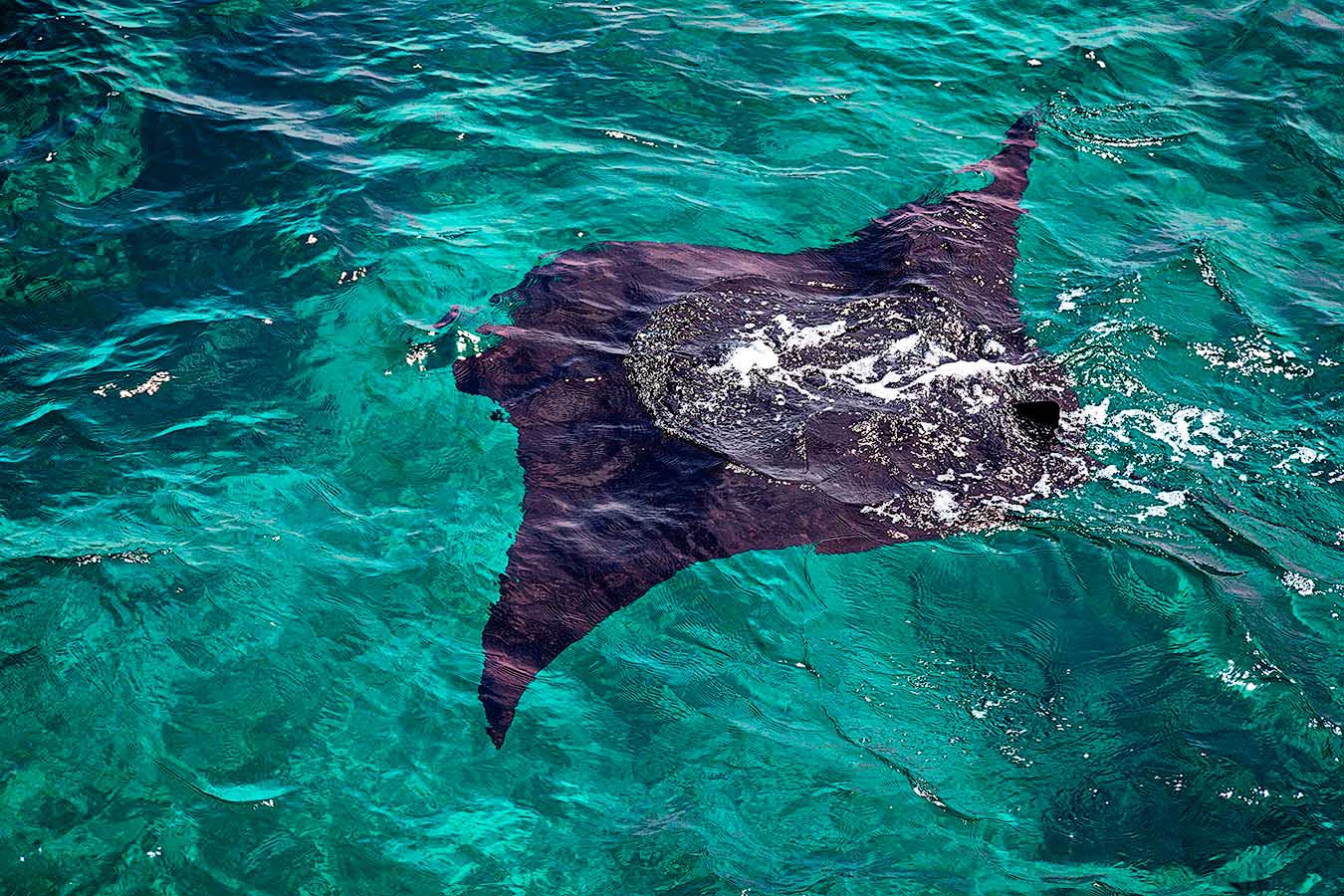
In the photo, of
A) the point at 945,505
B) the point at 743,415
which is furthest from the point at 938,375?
the point at 743,415

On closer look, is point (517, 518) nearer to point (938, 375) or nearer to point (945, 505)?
point (945, 505)

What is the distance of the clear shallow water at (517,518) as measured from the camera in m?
4.29

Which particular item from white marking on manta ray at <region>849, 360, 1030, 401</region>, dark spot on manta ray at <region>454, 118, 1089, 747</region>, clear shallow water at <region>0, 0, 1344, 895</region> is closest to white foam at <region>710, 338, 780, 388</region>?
dark spot on manta ray at <region>454, 118, 1089, 747</region>

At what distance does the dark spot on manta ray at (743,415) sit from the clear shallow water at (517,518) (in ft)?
0.78

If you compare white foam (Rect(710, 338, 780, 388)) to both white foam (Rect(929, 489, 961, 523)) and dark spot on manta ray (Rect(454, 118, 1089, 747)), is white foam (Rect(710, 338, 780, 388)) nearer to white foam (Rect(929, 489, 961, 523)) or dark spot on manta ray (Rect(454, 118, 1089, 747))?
dark spot on manta ray (Rect(454, 118, 1089, 747))

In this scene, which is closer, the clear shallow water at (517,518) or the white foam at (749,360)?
the clear shallow water at (517,518)

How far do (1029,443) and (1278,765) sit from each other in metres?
1.99

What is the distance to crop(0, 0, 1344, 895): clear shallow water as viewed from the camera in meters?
4.29

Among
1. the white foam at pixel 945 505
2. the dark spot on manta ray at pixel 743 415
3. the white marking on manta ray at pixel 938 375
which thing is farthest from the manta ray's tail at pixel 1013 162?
the white foam at pixel 945 505

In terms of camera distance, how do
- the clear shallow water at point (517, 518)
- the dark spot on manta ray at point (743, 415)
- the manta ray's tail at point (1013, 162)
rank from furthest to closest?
the manta ray's tail at point (1013, 162) → the dark spot on manta ray at point (743, 415) → the clear shallow water at point (517, 518)

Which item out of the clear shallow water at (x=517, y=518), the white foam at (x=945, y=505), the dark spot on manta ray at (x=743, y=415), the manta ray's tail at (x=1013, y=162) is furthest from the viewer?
the manta ray's tail at (x=1013, y=162)

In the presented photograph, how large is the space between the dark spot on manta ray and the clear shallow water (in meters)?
0.24

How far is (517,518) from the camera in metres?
5.49

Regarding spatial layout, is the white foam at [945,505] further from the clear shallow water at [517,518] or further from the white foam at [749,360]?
the white foam at [749,360]
